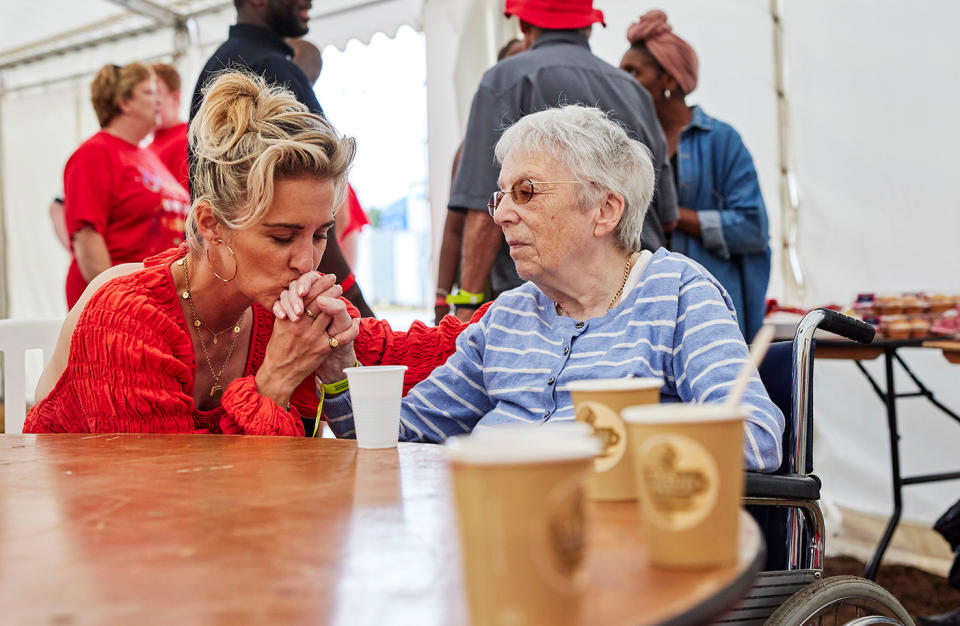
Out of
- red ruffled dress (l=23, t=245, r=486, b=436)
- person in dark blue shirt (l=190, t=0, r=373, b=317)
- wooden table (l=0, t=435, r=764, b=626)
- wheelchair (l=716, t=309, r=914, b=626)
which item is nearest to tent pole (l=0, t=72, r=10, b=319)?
person in dark blue shirt (l=190, t=0, r=373, b=317)

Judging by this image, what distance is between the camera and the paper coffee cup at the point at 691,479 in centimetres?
76

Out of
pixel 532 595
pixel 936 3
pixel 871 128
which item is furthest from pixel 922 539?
pixel 532 595

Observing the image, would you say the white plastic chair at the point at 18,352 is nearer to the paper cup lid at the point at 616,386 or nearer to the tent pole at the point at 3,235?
the paper cup lid at the point at 616,386

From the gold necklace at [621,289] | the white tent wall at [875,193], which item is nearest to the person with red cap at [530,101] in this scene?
the gold necklace at [621,289]

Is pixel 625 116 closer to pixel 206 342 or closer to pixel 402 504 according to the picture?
pixel 206 342

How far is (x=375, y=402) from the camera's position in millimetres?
1504

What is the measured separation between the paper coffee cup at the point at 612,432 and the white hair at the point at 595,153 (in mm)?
1031

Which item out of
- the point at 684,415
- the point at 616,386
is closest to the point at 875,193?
the point at 616,386

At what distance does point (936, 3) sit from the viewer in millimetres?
3916

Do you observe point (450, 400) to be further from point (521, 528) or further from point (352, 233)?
point (352, 233)

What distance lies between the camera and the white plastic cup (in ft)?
4.92

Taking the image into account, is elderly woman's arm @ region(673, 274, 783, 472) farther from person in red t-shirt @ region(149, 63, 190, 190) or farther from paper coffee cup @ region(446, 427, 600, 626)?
person in red t-shirt @ region(149, 63, 190, 190)

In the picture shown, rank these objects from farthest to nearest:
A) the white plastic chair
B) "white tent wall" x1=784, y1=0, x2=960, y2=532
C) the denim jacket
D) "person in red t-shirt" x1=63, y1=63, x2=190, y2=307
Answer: "white tent wall" x1=784, y1=0, x2=960, y2=532
"person in red t-shirt" x1=63, y1=63, x2=190, y2=307
the denim jacket
the white plastic chair

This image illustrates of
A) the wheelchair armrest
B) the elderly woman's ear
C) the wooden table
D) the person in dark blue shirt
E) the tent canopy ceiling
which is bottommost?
the wheelchair armrest
